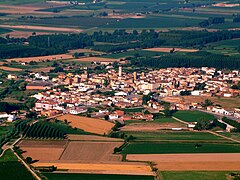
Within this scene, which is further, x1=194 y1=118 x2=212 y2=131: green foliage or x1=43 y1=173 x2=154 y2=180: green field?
x1=194 y1=118 x2=212 y2=131: green foliage

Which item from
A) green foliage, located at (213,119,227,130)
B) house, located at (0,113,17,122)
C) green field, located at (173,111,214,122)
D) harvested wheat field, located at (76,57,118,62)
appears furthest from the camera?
harvested wheat field, located at (76,57,118,62)

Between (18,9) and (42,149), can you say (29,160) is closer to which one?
(42,149)

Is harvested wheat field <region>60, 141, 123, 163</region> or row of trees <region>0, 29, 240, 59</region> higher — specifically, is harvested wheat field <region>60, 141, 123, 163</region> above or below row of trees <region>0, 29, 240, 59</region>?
above

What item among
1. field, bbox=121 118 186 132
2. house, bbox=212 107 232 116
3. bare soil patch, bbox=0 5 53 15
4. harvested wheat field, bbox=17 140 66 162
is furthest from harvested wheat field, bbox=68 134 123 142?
bare soil patch, bbox=0 5 53 15

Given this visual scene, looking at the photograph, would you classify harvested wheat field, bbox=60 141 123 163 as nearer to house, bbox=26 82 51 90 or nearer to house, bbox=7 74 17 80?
house, bbox=26 82 51 90

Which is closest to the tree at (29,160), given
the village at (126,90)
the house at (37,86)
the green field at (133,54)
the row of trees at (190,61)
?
the village at (126,90)

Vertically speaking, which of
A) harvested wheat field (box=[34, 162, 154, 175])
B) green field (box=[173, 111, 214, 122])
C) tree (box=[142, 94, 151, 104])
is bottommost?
tree (box=[142, 94, 151, 104])

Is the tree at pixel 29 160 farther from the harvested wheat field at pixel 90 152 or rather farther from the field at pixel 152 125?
the field at pixel 152 125

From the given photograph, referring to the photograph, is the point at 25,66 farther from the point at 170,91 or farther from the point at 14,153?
the point at 14,153
